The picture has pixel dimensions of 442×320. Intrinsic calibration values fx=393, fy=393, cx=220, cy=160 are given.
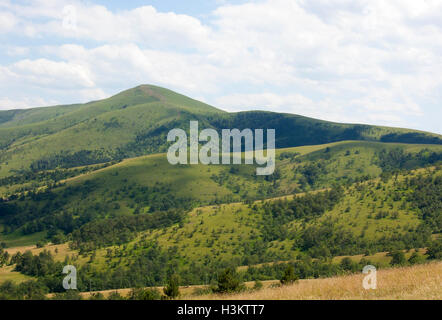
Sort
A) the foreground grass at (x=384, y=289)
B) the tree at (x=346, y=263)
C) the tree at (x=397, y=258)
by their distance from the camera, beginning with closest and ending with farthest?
1. the foreground grass at (x=384, y=289)
2. the tree at (x=397, y=258)
3. the tree at (x=346, y=263)

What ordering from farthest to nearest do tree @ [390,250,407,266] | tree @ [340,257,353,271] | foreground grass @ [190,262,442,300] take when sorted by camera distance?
tree @ [340,257,353,271], tree @ [390,250,407,266], foreground grass @ [190,262,442,300]

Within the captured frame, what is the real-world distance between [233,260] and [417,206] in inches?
3655

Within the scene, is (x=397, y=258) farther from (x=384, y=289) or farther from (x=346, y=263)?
(x=384, y=289)

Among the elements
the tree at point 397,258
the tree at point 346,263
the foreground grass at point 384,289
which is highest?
the foreground grass at point 384,289

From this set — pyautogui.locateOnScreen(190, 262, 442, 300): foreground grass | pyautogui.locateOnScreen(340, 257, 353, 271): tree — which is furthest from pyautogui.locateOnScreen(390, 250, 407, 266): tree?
pyautogui.locateOnScreen(190, 262, 442, 300): foreground grass

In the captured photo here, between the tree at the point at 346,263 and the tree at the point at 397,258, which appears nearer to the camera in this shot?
the tree at the point at 397,258

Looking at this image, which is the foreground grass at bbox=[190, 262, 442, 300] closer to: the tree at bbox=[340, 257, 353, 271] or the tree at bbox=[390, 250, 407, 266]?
the tree at bbox=[390, 250, 407, 266]

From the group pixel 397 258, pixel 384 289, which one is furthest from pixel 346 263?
pixel 384 289

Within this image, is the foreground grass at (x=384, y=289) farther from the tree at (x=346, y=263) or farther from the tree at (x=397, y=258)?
the tree at (x=346, y=263)

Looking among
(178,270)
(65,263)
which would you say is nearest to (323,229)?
(178,270)

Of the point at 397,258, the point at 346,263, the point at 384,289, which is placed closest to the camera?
the point at 384,289

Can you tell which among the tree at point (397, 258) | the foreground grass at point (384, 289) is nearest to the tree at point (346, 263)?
the tree at point (397, 258)

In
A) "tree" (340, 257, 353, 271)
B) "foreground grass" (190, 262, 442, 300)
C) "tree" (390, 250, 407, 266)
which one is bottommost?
"tree" (340, 257, 353, 271)
